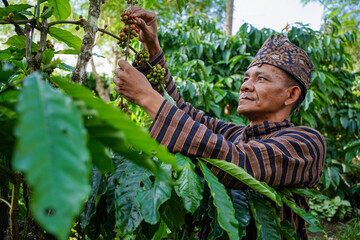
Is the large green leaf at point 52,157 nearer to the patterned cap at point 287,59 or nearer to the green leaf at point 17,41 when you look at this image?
the green leaf at point 17,41

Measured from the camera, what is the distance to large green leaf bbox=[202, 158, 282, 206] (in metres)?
0.75

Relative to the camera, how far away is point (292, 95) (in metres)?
1.51

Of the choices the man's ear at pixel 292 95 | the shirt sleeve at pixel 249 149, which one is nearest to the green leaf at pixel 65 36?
the shirt sleeve at pixel 249 149

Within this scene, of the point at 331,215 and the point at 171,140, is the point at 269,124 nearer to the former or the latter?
the point at 171,140

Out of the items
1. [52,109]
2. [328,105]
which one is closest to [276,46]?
[52,109]

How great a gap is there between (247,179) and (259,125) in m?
0.63

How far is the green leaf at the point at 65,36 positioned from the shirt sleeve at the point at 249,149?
0.40 meters

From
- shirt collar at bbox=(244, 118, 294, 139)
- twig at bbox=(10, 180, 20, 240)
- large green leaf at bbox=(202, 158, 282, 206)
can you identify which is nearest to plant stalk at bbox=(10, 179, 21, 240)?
twig at bbox=(10, 180, 20, 240)

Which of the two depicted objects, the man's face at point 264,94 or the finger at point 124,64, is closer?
the finger at point 124,64

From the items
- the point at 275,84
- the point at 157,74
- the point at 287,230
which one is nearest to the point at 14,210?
the point at 157,74

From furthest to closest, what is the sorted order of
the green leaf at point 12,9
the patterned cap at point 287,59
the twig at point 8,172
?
the patterned cap at point 287,59 → the green leaf at point 12,9 → the twig at point 8,172

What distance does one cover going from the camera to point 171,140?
92cm

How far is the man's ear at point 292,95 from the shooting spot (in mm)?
1495

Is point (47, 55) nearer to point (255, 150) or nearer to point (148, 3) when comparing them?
point (148, 3)
